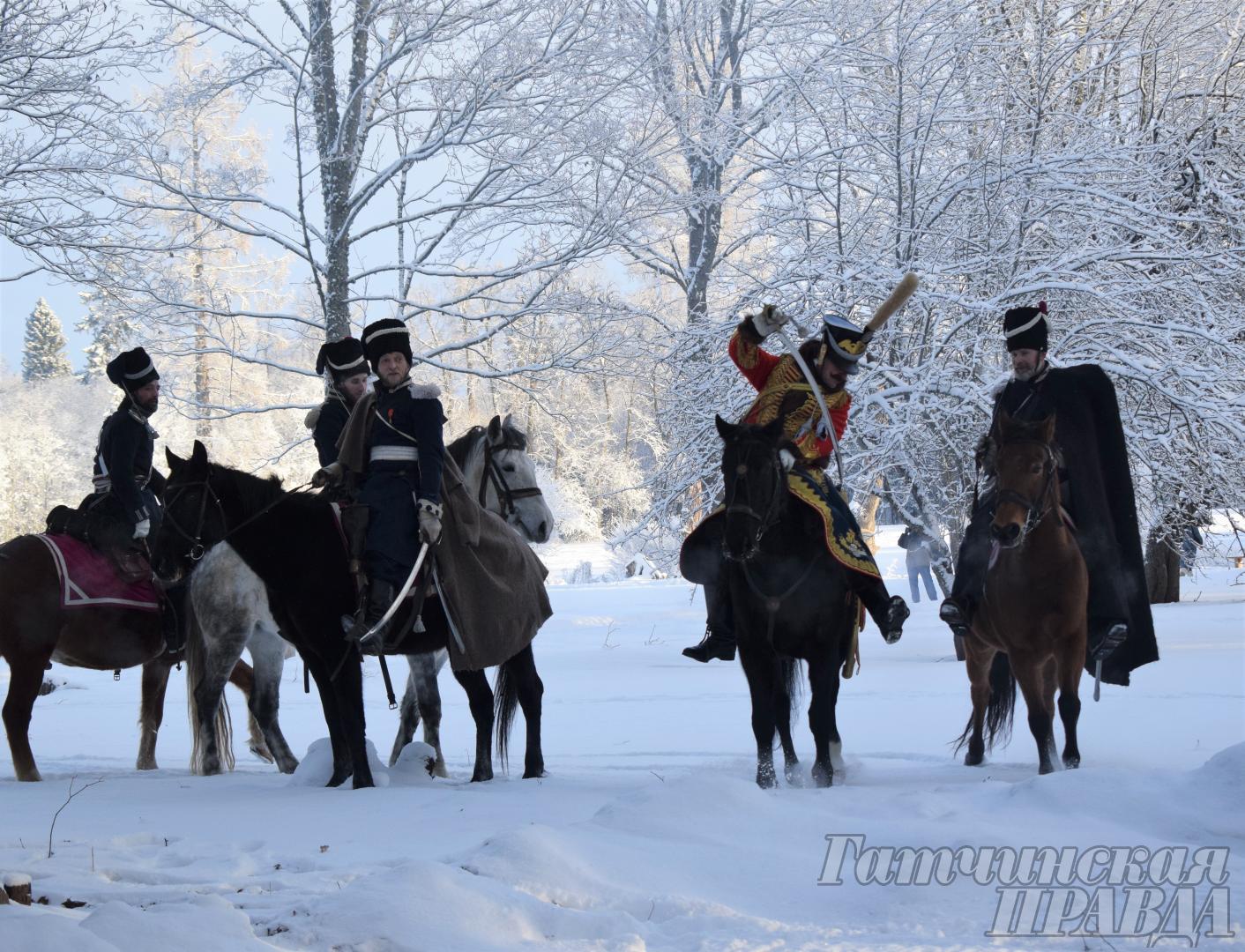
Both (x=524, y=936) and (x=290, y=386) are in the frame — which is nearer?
(x=524, y=936)

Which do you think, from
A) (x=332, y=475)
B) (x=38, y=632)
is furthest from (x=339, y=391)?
(x=38, y=632)

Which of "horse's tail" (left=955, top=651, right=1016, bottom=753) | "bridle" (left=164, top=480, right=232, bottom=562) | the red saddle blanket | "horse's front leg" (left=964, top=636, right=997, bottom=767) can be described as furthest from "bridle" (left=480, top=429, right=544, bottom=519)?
"horse's tail" (left=955, top=651, right=1016, bottom=753)

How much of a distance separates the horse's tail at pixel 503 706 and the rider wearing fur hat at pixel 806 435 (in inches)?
42.7

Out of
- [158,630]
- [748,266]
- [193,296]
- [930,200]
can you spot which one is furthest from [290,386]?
[158,630]

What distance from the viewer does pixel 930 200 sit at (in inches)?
504

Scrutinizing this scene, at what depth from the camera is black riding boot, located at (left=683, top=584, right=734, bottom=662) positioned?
671cm

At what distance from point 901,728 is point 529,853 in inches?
212

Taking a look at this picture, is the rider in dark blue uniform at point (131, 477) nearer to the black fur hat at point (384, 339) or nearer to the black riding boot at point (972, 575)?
the black fur hat at point (384, 339)

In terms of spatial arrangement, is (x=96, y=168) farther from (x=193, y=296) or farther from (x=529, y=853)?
(x=529, y=853)

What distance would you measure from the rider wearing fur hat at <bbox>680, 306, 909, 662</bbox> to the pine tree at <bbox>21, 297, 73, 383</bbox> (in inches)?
3007

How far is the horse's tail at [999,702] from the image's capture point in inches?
293

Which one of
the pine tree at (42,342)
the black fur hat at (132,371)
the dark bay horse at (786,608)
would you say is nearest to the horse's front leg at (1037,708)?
the dark bay horse at (786,608)

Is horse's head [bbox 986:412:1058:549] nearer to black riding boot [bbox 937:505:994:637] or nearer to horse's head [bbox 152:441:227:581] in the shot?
black riding boot [bbox 937:505:994:637]

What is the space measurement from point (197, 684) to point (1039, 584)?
522 cm
